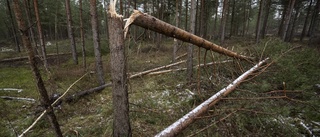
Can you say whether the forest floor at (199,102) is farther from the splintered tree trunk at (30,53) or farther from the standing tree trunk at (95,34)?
the standing tree trunk at (95,34)

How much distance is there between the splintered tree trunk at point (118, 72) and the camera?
2.15 metres

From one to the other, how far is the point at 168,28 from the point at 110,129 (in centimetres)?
263

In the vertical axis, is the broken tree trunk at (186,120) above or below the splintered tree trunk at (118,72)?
below

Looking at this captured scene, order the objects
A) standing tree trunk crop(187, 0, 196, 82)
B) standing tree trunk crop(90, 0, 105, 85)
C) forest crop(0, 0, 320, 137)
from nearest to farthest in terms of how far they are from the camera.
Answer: forest crop(0, 0, 320, 137) < standing tree trunk crop(187, 0, 196, 82) < standing tree trunk crop(90, 0, 105, 85)

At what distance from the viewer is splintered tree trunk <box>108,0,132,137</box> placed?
215cm

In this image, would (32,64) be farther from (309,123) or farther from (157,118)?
(309,123)

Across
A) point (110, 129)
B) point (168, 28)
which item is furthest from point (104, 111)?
point (168, 28)

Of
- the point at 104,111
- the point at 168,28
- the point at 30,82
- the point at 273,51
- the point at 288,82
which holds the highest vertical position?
the point at 168,28

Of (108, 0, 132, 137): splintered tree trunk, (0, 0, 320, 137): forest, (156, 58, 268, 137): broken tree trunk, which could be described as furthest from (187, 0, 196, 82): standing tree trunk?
(108, 0, 132, 137): splintered tree trunk

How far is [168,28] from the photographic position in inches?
104

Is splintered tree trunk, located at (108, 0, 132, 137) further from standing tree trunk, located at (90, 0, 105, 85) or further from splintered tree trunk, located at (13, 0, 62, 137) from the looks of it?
standing tree trunk, located at (90, 0, 105, 85)

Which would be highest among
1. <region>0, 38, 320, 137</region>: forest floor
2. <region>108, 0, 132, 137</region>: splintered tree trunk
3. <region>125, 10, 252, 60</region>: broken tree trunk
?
<region>125, 10, 252, 60</region>: broken tree trunk

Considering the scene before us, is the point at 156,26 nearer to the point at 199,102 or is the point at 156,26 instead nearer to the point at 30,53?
the point at 30,53

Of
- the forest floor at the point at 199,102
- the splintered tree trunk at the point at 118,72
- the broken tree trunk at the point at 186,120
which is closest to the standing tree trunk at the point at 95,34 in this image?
the forest floor at the point at 199,102
